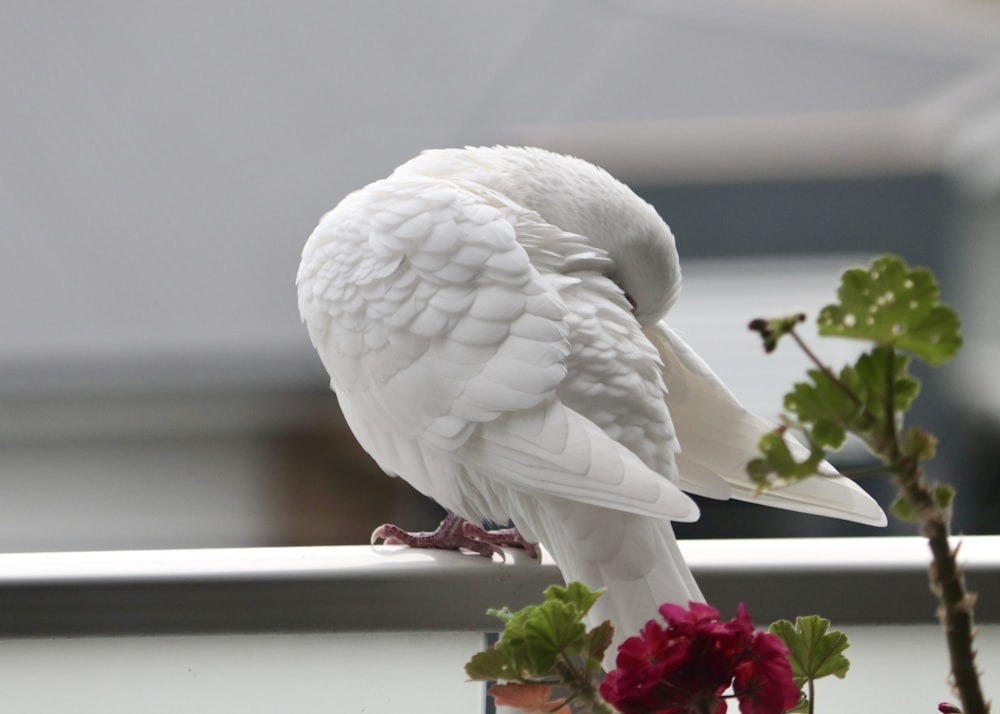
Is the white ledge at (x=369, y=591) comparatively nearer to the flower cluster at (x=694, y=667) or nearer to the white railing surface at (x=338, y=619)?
the white railing surface at (x=338, y=619)

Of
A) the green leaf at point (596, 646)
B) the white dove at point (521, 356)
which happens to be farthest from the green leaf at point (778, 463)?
the white dove at point (521, 356)

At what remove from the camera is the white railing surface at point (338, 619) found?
29.6 inches

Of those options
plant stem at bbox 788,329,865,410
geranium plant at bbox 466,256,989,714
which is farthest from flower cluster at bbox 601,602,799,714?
plant stem at bbox 788,329,865,410

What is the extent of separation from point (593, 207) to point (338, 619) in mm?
394

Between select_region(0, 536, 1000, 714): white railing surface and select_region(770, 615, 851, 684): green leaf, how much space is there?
0.34 meters

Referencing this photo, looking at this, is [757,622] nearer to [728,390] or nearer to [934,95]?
[728,390]

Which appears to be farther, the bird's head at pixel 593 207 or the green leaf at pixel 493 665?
the bird's head at pixel 593 207

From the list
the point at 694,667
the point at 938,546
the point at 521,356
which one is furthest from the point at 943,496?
the point at 521,356

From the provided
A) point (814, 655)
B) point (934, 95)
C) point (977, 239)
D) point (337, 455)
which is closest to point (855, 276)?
point (814, 655)

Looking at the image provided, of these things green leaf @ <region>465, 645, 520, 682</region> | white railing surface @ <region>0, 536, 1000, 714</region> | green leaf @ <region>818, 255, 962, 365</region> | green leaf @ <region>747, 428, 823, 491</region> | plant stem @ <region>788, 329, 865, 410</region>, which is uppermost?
green leaf @ <region>818, 255, 962, 365</region>

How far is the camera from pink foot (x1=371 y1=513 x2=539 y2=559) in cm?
80

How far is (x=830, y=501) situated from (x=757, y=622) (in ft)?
0.39

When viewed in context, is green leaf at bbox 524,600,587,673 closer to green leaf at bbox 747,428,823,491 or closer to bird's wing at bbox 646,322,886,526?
green leaf at bbox 747,428,823,491

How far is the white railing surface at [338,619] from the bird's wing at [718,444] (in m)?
0.05
